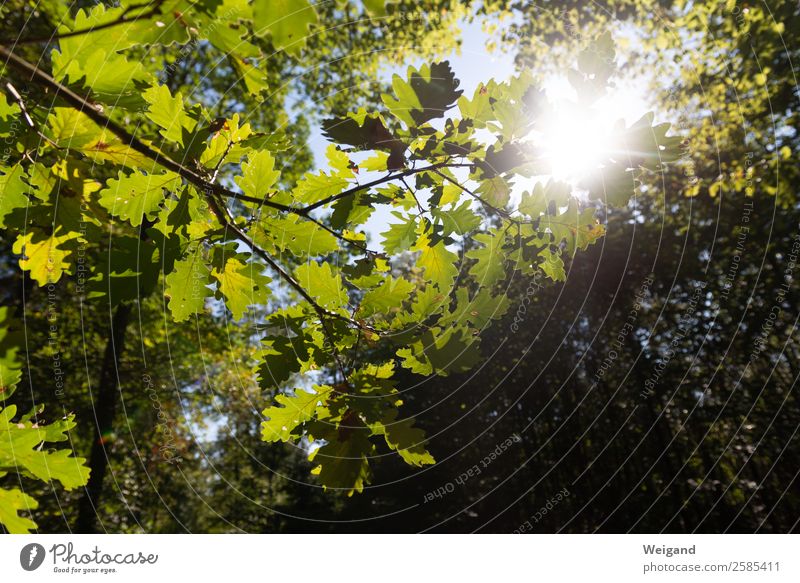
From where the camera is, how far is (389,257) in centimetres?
304

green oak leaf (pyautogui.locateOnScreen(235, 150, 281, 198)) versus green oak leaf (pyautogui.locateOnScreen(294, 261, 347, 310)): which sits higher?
green oak leaf (pyautogui.locateOnScreen(235, 150, 281, 198))

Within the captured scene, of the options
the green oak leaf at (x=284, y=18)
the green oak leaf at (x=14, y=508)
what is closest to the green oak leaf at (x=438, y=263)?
the green oak leaf at (x=284, y=18)

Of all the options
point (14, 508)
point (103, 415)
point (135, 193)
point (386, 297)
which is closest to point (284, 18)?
point (135, 193)

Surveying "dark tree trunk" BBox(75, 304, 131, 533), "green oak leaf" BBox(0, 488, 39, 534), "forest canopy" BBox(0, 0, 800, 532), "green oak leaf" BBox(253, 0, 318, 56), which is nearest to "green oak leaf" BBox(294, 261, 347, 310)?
"forest canopy" BBox(0, 0, 800, 532)

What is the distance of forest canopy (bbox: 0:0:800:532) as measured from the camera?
2164 mm

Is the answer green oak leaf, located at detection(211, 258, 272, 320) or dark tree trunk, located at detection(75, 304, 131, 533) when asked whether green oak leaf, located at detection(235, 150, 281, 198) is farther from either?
dark tree trunk, located at detection(75, 304, 131, 533)

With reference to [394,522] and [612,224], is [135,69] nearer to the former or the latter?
[612,224]

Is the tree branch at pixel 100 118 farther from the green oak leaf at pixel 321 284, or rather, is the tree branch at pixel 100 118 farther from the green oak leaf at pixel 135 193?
the green oak leaf at pixel 321 284

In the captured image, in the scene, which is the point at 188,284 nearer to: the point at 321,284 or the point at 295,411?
the point at 321,284

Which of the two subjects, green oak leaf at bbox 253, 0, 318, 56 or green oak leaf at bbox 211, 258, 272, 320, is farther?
green oak leaf at bbox 211, 258, 272, 320

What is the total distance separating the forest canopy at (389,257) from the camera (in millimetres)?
2164

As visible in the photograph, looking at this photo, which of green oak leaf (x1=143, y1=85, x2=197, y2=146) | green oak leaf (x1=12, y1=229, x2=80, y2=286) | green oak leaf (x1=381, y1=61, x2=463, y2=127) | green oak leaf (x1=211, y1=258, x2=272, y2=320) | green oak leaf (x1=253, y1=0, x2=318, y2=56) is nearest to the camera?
green oak leaf (x1=253, y1=0, x2=318, y2=56)

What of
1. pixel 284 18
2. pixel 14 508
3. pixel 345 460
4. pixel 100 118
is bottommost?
pixel 14 508

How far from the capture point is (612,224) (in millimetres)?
17875
